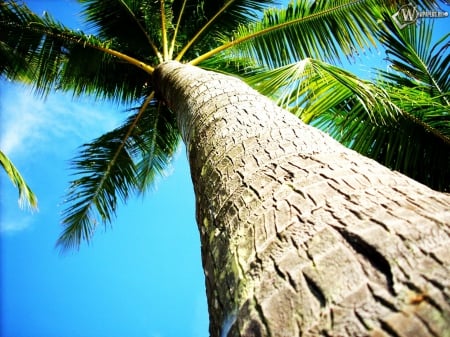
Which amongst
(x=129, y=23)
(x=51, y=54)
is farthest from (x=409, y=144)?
(x=51, y=54)

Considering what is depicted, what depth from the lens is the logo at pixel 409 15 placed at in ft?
11.7

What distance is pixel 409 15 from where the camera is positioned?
3666mm

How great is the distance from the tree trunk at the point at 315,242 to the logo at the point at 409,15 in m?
3.12

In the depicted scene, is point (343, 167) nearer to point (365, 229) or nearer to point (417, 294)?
point (365, 229)

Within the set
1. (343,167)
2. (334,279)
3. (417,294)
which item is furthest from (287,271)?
(343,167)

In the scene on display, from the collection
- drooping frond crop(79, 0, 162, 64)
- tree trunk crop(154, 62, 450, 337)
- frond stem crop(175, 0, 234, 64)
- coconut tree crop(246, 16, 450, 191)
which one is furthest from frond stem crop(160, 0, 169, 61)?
tree trunk crop(154, 62, 450, 337)

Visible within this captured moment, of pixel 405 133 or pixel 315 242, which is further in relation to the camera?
pixel 405 133

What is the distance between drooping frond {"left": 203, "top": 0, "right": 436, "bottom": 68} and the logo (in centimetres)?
22

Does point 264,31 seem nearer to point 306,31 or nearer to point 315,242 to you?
point 306,31

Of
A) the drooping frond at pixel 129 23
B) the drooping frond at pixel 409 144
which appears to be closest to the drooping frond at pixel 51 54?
the drooping frond at pixel 129 23

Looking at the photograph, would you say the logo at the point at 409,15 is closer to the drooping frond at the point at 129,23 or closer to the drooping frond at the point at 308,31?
the drooping frond at the point at 308,31

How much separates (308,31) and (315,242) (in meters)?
4.21

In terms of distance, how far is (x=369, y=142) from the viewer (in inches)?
124

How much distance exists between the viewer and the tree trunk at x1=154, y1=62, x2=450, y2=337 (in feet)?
1.76
